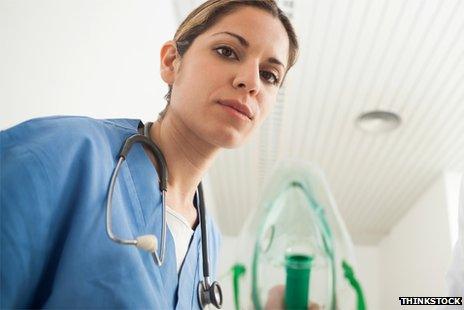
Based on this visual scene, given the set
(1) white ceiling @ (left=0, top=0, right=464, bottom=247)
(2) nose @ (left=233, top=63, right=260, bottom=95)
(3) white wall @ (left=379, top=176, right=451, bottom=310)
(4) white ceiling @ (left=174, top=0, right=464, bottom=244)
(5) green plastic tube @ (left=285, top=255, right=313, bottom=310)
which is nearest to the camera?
(5) green plastic tube @ (left=285, top=255, right=313, bottom=310)

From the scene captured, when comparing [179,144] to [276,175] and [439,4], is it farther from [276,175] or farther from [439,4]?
[439,4]

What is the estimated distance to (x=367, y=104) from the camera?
231 cm

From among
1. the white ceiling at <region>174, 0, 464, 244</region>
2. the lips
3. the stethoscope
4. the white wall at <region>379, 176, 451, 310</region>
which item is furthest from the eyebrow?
the white wall at <region>379, 176, 451, 310</region>

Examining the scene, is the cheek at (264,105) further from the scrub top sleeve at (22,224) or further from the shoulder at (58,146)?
the scrub top sleeve at (22,224)

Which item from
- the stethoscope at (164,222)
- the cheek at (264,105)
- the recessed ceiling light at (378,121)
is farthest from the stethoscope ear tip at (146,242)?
the recessed ceiling light at (378,121)

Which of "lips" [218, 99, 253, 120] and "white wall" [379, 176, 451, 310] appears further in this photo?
"white wall" [379, 176, 451, 310]

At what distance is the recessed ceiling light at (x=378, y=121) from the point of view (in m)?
2.38

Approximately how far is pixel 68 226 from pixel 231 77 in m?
0.35

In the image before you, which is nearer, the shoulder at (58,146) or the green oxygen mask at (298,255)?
the green oxygen mask at (298,255)

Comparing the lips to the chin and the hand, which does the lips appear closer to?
the chin

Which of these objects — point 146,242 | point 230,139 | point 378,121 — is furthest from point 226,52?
point 378,121

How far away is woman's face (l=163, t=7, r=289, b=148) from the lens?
28.2 inches

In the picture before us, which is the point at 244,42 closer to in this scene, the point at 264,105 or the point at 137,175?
the point at 264,105

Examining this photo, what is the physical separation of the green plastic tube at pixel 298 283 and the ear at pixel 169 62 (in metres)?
0.58
